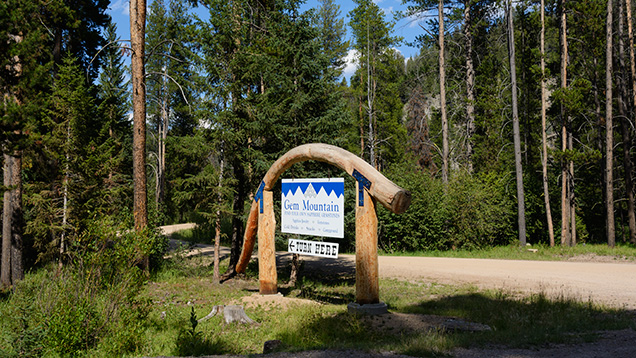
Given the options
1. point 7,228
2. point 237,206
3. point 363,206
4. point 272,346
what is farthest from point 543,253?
point 7,228

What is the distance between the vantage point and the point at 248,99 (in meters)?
13.8

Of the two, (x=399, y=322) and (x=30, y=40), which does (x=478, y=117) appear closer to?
(x=399, y=322)

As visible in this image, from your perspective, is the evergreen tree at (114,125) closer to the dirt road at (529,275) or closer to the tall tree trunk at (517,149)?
the dirt road at (529,275)

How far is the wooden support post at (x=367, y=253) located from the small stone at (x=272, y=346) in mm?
2281

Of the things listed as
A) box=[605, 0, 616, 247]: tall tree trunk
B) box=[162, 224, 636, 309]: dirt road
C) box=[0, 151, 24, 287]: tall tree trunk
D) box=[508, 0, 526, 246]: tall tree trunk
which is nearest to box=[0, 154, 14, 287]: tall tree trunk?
box=[0, 151, 24, 287]: tall tree trunk

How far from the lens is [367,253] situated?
7.87 m

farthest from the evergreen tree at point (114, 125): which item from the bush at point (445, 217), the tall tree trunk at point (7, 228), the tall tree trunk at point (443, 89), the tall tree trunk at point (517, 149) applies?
the tall tree trunk at point (517, 149)

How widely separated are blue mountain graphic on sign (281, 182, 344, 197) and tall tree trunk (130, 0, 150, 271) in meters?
4.93

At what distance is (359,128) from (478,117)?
35.5ft

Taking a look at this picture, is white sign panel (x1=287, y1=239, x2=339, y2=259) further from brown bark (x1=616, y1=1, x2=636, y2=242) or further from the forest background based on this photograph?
brown bark (x1=616, y1=1, x2=636, y2=242)

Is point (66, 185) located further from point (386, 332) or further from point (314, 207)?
point (386, 332)

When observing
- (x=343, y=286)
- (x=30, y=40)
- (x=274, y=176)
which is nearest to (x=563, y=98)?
(x=343, y=286)

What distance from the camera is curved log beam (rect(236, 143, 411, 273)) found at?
292 inches

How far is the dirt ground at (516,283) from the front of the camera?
5.21 meters
